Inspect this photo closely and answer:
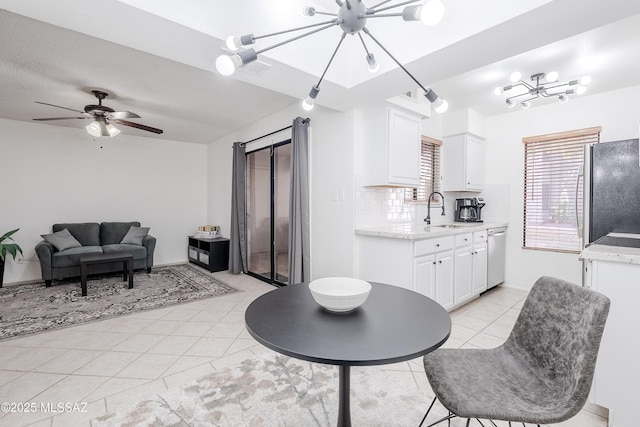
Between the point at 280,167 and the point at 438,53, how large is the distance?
2.75 meters

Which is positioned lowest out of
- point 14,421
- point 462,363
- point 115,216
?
point 14,421

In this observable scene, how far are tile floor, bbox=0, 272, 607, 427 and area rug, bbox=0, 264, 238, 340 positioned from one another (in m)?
0.28

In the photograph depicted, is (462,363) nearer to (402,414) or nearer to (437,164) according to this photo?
(402,414)

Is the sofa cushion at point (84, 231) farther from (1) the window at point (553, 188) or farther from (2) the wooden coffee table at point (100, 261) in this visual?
(1) the window at point (553, 188)

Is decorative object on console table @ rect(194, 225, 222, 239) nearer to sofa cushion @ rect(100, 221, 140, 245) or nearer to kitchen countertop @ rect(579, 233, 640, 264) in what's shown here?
sofa cushion @ rect(100, 221, 140, 245)

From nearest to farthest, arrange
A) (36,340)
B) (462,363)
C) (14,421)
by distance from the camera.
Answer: (462,363) < (14,421) < (36,340)

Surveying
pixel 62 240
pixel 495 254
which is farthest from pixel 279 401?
pixel 62 240

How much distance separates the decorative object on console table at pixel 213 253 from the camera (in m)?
5.17

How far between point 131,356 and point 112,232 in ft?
11.7

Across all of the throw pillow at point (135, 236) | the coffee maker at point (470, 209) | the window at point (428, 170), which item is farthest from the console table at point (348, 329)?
the throw pillow at point (135, 236)

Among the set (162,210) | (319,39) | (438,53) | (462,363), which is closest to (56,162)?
(162,210)

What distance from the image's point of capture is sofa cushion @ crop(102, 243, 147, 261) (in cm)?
472

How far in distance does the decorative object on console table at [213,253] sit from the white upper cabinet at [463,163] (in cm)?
379

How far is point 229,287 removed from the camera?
4.25 metres
